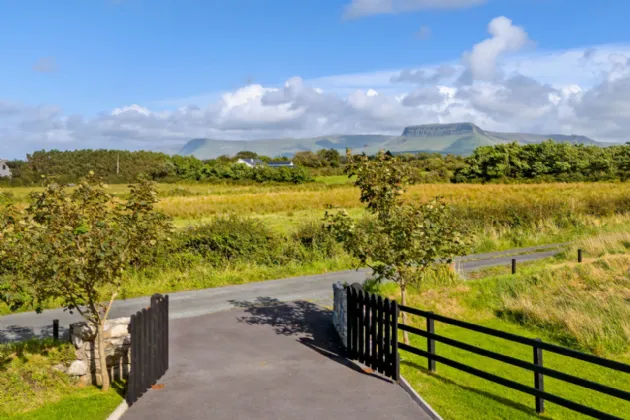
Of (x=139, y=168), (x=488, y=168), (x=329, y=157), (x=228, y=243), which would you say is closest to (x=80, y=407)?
(x=228, y=243)

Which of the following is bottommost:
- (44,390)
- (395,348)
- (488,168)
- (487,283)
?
(44,390)

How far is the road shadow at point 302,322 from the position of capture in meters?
12.5

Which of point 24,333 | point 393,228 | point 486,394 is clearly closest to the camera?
point 486,394

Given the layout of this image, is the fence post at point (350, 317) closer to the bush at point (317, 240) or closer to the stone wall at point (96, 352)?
the stone wall at point (96, 352)

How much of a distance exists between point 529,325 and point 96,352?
426 inches

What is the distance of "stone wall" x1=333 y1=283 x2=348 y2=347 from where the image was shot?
12586 millimetres

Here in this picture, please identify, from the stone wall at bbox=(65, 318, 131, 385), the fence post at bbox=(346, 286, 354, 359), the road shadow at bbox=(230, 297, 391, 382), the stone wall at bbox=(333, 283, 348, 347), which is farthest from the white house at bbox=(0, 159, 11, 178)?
the fence post at bbox=(346, 286, 354, 359)

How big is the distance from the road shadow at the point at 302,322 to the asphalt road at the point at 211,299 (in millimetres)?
603

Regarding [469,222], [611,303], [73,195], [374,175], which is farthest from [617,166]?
[73,195]

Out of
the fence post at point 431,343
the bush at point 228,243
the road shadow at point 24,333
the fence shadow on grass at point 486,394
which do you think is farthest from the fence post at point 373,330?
the bush at point 228,243

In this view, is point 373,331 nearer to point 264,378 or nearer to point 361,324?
point 361,324

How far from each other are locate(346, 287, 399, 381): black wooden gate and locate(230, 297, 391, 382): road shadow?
289 millimetres

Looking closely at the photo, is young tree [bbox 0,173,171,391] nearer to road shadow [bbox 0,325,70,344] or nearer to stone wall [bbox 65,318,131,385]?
stone wall [bbox 65,318,131,385]

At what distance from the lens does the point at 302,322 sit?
14.8 meters
